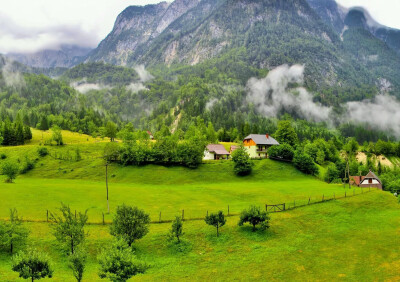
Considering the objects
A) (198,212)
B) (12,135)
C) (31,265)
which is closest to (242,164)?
(198,212)

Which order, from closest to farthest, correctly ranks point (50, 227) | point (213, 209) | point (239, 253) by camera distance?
point (239, 253) < point (50, 227) < point (213, 209)

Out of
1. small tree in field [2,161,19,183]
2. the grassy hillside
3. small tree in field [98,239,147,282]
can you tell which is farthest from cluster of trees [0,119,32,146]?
small tree in field [98,239,147,282]

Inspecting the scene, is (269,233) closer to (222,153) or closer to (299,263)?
(299,263)

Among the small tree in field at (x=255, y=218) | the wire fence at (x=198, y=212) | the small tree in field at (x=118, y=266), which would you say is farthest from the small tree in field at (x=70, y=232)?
the small tree in field at (x=255, y=218)

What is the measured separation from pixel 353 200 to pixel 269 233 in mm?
30108

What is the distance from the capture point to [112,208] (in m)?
66.4

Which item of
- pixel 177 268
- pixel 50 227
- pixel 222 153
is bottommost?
pixel 177 268

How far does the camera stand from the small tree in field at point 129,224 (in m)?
47.7

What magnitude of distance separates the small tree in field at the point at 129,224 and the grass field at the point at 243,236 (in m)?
2.81

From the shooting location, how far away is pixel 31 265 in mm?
33750

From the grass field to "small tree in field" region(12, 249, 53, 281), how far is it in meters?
5.40

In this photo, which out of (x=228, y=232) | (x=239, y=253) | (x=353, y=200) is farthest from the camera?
(x=353, y=200)

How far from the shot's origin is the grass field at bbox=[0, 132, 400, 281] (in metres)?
42.6

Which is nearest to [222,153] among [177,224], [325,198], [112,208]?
[325,198]
